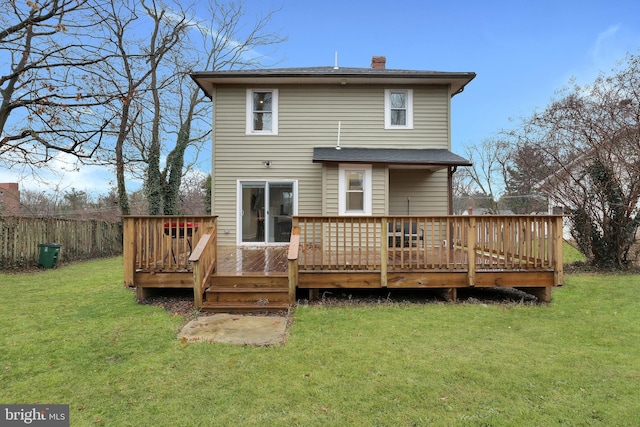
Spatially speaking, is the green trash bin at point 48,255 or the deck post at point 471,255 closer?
the deck post at point 471,255

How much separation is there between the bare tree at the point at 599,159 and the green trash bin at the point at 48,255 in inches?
595

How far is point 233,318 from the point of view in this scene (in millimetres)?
4984

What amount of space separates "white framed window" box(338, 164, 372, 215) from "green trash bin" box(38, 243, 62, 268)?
9.11 m

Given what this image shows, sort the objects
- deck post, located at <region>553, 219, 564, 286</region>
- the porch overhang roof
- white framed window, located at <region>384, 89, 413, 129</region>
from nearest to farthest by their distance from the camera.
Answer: deck post, located at <region>553, 219, 564, 286</region> < the porch overhang roof < white framed window, located at <region>384, 89, 413, 129</region>

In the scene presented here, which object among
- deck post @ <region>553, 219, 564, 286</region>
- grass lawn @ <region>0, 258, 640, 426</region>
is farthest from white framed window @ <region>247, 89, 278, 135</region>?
deck post @ <region>553, 219, 564, 286</region>

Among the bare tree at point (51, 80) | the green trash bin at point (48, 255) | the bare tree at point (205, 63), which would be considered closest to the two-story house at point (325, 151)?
the bare tree at point (51, 80)

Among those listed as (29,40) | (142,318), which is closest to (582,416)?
(142,318)

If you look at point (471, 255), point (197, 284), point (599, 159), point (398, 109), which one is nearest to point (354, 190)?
point (398, 109)

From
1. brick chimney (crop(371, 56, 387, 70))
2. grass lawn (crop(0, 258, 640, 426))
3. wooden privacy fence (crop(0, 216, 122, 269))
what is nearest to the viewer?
grass lawn (crop(0, 258, 640, 426))

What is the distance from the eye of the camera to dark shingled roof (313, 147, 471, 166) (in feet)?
28.3

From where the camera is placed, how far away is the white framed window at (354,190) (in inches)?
356

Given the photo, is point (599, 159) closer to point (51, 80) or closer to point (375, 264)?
point (375, 264)

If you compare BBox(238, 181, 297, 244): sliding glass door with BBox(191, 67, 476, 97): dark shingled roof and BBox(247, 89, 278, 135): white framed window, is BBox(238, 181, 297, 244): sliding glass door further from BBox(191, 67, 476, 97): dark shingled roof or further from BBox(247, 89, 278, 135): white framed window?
BBox(191, 67, 476, 97): dark shingled roof

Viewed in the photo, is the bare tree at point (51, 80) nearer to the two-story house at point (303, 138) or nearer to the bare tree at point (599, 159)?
the two-story house at point (303, 138)
